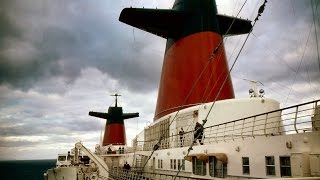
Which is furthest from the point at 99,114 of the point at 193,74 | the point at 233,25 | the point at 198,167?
the point at 198,167

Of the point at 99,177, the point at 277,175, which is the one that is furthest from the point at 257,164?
the point at 99,177

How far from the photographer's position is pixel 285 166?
1027 centimetres

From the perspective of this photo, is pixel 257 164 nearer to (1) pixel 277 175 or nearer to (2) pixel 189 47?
(1) pixel 277 175

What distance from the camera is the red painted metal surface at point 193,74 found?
2152cm

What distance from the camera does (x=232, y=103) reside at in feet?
57.5

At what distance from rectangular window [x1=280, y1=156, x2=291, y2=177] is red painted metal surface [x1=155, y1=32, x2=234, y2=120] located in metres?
10.6

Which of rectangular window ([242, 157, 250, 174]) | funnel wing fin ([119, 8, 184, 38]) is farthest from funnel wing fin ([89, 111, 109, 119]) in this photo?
rectangular window ([242, 157, 250, 174])

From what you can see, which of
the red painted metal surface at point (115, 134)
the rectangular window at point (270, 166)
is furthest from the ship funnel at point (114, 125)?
the rectangular window at point (270, 166)

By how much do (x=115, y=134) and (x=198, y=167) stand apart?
39908 millimetres

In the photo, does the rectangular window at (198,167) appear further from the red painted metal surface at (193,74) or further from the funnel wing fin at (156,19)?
the funnel wing fin at (156,19)

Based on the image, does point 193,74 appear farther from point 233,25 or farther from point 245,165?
point 245,165

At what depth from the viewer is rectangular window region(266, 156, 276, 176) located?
10.8 m

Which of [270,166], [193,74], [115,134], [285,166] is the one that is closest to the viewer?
[285,166]

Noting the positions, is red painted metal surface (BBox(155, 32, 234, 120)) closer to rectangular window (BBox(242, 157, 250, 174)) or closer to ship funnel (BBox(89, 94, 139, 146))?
rectangular window (BBox(242, 157, 250, 174))
